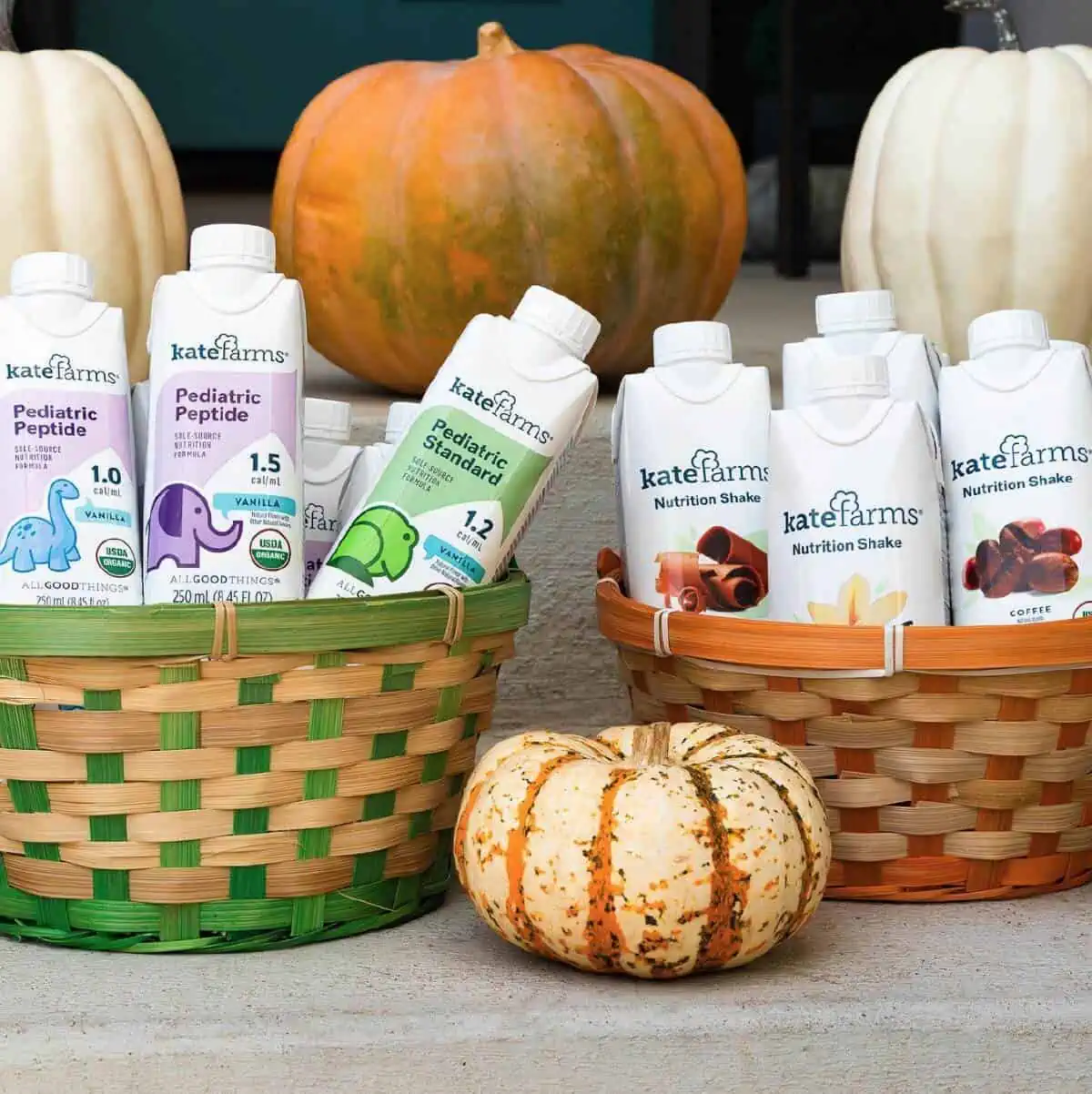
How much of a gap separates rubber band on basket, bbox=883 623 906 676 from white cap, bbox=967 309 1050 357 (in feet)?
0.59

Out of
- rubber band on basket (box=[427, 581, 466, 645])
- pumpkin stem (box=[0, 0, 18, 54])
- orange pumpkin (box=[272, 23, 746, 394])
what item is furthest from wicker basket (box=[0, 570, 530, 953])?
pumpkin stem (box=[0, 0, 18, 54])

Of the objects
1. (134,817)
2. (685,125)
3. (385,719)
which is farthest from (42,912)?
(685,125)

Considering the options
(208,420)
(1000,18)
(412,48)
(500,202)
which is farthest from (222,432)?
(412,48)

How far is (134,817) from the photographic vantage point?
0.82m

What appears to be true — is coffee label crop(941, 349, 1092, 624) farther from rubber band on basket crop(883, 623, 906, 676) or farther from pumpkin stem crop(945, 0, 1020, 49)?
pumpkin stem crop(945, 0, 1020, 49)

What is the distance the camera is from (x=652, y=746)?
33.0 inches

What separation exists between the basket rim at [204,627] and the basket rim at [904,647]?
0.17 m

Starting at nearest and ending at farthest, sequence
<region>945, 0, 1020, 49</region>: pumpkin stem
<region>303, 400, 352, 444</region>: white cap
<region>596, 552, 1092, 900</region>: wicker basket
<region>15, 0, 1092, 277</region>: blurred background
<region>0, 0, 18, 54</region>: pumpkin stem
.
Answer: <region>596, 552, 1092, 900</region>: wicker basket → <region>303, 400, 352, 444</region>: white cap → <region>0, 0, 18, 54</region>: pumpkin stem → <region>945, 0, 1020, 49</region>: pumpkin stem → <region>15, 0, 1092, 277</region>: blurred background

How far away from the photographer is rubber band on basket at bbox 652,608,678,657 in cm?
92

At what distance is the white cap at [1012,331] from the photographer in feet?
3.03

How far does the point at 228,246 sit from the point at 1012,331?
43cm

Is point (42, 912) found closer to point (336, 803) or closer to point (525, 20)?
point (336, 803)

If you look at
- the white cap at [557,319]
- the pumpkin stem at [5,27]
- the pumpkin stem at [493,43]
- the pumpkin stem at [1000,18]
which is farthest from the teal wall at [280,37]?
the white cap at [557,319]

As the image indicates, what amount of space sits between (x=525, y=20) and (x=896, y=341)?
9.48ft
